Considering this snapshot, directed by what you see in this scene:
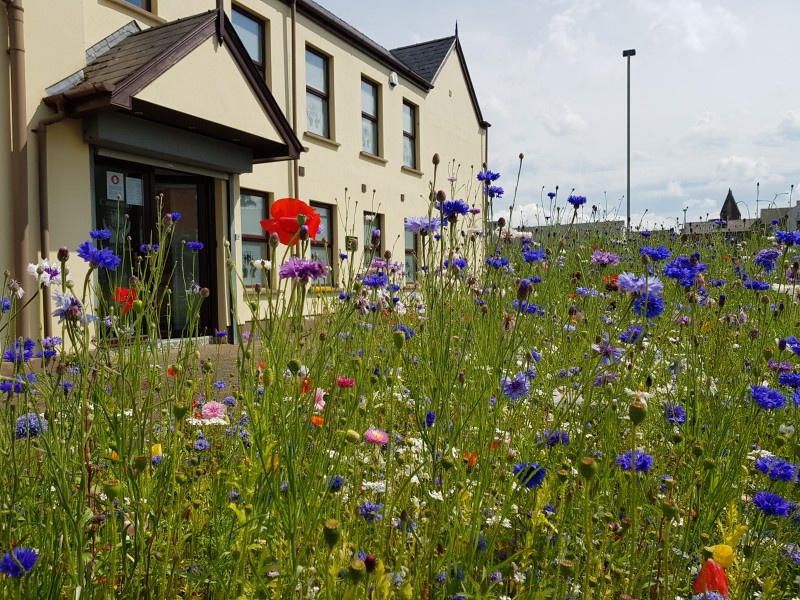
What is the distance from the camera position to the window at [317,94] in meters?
9.42

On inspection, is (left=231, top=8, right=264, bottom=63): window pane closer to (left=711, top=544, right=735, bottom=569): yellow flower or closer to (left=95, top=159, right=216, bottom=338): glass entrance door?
(left=95, top=159, right=216, bottom=338): glass entrance door

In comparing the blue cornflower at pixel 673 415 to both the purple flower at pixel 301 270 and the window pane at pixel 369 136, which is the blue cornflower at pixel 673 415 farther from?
the window pane at pixel 369 136

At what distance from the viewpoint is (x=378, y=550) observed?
1.41 meters

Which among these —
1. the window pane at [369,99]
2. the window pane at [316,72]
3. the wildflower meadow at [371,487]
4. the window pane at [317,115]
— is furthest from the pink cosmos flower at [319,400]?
the window pane at [369,99]

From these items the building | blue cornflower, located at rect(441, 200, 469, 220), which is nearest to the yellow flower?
blue cornflower, located at rect(441, 200, 469, 220)

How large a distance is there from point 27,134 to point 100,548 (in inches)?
196

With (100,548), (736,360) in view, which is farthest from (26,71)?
(736,360)

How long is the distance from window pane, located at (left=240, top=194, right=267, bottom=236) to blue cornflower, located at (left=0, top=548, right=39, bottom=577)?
24.0 ft

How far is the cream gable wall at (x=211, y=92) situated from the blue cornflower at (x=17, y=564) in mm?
5161

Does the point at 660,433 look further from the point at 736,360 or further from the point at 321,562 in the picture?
the point at 321,562

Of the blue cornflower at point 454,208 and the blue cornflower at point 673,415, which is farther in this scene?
the blue cornflower at point 454,208

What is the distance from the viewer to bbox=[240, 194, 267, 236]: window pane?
26.4 feet

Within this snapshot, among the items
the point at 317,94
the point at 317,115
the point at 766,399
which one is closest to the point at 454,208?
the point at 766,399

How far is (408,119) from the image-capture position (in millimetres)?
12633
